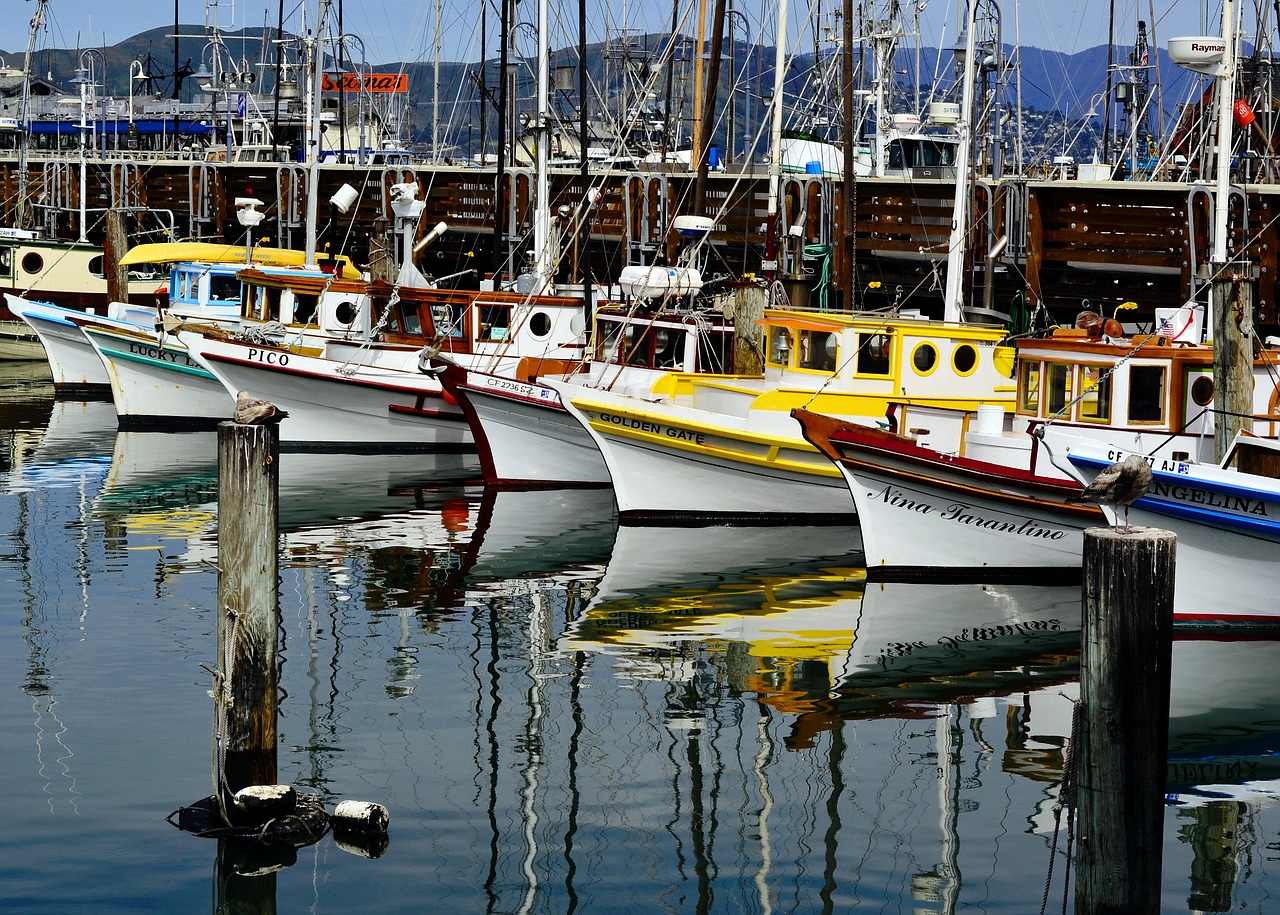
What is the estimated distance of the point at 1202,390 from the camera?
1622cm

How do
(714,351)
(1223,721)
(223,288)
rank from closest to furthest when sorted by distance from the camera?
(1223,721) → (714,351) → (223,288)

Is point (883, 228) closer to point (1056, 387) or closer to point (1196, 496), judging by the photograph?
point (1056, 387)

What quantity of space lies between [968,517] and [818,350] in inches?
144

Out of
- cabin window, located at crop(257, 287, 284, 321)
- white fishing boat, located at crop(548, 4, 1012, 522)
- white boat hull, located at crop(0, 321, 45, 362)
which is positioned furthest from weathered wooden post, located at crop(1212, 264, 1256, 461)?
white boat hull, located at crop(0, 321, 45, 362)

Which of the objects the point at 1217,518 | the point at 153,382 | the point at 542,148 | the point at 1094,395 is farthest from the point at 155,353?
the point at 1217,518

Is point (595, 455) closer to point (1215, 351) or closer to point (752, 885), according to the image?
point (1215, 351)

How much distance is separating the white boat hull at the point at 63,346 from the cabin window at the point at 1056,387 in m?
19.6

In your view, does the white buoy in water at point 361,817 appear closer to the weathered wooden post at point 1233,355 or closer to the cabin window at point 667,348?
the weathered wooden post at point 1233,355

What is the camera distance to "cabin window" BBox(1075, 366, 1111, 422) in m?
16.3

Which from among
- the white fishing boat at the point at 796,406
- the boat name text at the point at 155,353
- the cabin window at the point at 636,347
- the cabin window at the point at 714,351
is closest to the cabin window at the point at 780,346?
the white fishing boat at the point at 796,406

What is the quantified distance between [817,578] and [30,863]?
963cm

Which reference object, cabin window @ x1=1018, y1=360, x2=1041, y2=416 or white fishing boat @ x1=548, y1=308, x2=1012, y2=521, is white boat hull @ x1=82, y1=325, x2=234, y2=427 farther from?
cabin window @ x1=1018, y1=360, x2=1041, y2=416

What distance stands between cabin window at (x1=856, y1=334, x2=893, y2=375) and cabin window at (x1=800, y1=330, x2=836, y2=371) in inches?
13.0

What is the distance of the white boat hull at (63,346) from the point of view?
3086 cm
